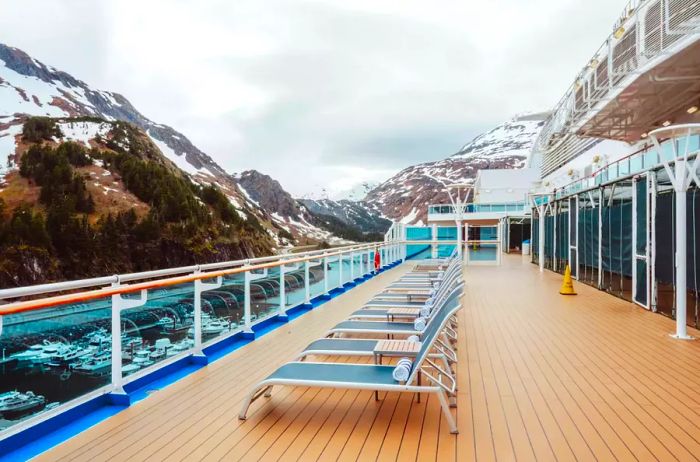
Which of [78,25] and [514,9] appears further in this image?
[78,25]

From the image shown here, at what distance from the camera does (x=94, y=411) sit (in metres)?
3.41

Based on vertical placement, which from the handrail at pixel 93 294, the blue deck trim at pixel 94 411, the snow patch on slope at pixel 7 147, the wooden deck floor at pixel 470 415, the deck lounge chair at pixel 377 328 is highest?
the snow patch on slope at pixel 7 147

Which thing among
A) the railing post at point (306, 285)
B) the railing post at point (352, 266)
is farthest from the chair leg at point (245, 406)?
the railing post at point (352, 266)

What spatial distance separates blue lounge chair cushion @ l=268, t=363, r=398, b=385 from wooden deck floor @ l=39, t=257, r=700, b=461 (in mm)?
270

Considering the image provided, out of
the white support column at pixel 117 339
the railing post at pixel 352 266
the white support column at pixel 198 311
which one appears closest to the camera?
the white support column at pixel 117 339

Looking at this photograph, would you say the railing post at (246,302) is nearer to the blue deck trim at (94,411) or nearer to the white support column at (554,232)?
the blue deck trim at (94,411)

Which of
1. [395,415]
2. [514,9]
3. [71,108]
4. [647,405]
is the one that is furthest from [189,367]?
[71,108]

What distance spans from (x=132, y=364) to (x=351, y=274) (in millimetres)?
8031

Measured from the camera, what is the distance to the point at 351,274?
1165cm

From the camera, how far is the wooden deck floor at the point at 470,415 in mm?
2773

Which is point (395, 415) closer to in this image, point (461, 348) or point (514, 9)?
point (461, 348)

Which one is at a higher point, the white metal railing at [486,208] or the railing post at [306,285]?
the white metal railing at [486,208]

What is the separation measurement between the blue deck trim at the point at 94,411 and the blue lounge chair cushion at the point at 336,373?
3.75 ft

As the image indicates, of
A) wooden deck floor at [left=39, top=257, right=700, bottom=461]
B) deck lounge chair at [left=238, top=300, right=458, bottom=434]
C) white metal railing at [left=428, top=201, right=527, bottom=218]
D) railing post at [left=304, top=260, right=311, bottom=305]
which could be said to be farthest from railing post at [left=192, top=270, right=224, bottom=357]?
white metal railing at [left=428, top=201, right=527, bottom=218]
